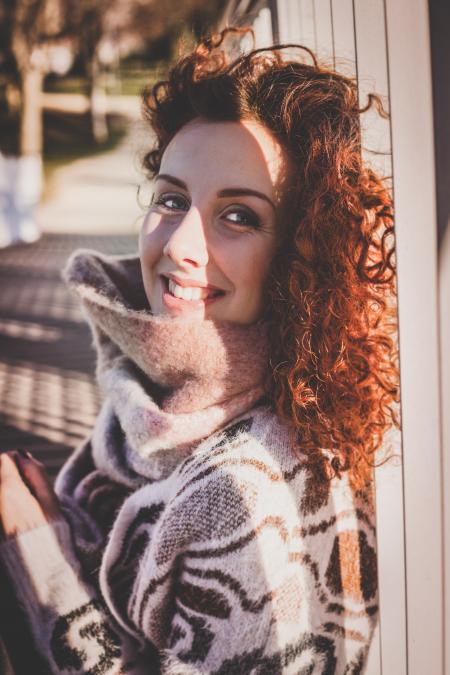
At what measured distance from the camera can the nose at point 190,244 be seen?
1.32 metres

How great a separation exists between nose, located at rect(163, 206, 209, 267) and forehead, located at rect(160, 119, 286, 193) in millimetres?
93

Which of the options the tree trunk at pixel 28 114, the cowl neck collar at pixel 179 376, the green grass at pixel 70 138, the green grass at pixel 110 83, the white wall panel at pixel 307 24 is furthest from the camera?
the green grass at pixel 110 83

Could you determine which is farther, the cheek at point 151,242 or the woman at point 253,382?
the cheek at point 151,242

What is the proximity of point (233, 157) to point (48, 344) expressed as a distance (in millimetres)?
4259

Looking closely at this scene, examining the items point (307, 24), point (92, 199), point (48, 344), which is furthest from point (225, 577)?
point (92, 199)

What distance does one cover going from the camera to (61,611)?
1.38 m

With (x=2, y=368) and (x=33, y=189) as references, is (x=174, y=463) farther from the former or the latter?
(x=33, y=189)

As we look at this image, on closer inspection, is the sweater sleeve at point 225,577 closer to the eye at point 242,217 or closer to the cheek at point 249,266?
the cheek at point 249,266

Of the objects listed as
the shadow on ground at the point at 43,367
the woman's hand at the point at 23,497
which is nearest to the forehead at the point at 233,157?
the woman's hand at the point at 23,497

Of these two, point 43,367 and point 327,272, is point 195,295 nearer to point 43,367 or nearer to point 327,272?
point 327,272

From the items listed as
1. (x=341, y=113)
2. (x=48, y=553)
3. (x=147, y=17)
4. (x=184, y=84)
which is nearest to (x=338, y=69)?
(x=341, y=113)

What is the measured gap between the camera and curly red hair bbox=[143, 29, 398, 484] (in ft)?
4.22

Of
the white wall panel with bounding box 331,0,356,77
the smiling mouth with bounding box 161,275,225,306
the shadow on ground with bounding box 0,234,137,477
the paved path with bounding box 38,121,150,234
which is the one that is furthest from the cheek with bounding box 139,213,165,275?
the paved path with bounding box 38,121,150,234

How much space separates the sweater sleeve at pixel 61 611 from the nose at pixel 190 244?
758 mm
